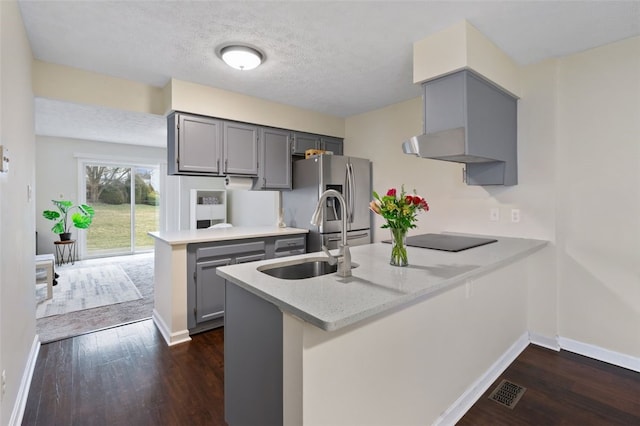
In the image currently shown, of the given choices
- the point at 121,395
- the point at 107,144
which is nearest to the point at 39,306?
the point at 121,395

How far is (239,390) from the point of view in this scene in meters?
1.56

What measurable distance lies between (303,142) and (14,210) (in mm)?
2869

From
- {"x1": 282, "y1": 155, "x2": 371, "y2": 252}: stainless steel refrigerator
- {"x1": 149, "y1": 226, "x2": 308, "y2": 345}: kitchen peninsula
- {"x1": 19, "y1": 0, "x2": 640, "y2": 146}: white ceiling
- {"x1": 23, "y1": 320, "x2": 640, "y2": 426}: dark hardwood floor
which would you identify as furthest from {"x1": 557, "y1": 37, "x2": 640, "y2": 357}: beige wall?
{"x1": 149, "y1": 226, "x2": 308, "y2": 345}: kitchen peninsula

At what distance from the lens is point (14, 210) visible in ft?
5.89

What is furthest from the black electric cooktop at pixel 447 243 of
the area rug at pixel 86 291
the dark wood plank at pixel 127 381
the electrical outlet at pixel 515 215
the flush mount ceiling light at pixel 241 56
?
the area rug at pixel 86 291

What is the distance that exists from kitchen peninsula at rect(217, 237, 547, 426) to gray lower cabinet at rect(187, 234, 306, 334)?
1.34 m

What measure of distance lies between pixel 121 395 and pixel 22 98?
81.1 inches

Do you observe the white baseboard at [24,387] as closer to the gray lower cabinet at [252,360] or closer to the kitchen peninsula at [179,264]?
the kitchen peninsula at [179,264]

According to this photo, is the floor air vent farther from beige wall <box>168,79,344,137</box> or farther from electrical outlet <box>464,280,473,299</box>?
beige wall <box>168,79,344,137</box>

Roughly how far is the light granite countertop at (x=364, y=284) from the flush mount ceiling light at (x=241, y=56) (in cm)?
161

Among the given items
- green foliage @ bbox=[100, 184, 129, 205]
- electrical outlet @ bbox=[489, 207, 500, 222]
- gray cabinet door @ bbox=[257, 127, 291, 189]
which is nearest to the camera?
electrical outlet @ bbox=[489, 207, 500, 222]

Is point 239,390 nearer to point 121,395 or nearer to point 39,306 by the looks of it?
point 121,395

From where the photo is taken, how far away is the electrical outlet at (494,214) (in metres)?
2.83

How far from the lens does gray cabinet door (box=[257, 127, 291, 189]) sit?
12.1 feet
